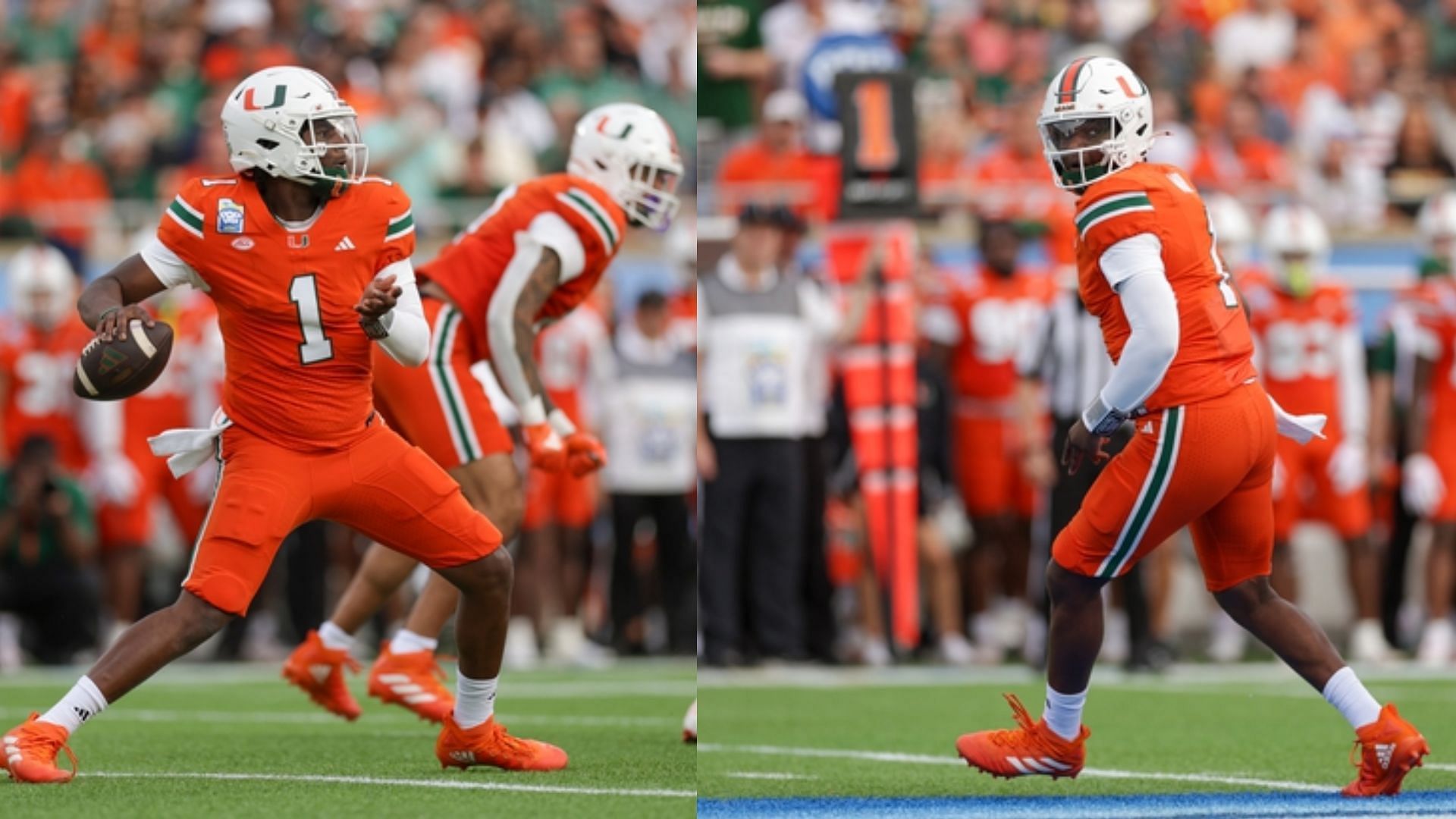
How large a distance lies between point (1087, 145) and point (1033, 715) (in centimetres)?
321

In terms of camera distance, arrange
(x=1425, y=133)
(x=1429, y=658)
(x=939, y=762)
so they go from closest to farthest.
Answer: (x=939, y=762) → (x=1429, y=658) → (x=1425, y=133)

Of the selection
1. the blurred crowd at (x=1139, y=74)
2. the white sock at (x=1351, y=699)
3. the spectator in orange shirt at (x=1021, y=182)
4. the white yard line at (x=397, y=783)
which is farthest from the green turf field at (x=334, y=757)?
the blurred crowd at (x=1139, y=74)

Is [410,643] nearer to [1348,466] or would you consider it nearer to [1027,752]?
[1027,752]

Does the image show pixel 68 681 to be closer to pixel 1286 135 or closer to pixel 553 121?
pixel 553 121

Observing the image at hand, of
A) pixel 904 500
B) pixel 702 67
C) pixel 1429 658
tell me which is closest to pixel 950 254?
pixel 702 67

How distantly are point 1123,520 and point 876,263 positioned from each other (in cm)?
578

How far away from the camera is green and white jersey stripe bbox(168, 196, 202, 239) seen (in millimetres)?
6016

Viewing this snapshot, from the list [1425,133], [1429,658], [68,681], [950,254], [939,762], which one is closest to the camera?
[939,762]

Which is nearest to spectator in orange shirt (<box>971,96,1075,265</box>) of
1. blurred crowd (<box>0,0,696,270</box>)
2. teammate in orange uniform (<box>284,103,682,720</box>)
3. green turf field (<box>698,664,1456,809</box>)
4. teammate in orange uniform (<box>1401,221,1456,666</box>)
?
blurred crowd (<box>0,0,696,270</box>)

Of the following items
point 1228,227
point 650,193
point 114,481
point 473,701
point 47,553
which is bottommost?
point 47,553

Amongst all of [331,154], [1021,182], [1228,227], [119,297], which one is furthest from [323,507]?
[1021,182]

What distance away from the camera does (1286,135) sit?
54.0 ft

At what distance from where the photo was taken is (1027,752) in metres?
6.18

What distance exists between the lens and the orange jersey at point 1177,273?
5.93 metres
